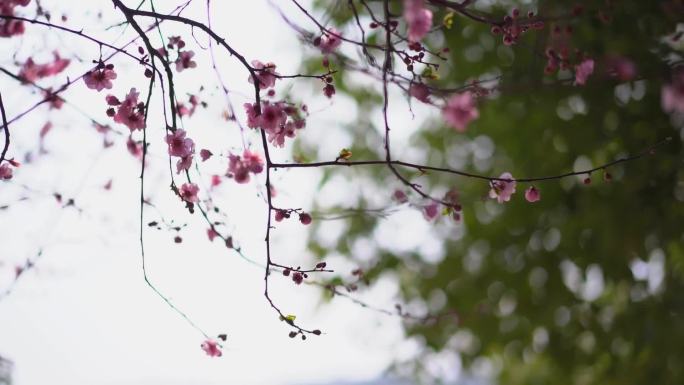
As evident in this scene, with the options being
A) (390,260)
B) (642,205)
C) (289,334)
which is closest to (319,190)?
(390,260)

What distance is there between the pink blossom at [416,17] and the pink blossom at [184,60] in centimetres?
47

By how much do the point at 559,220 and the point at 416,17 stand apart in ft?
4.98

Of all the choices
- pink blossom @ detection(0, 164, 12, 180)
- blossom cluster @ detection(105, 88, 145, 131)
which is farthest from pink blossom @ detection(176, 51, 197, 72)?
pink blossom @ detection(0, 164, 12, 180)

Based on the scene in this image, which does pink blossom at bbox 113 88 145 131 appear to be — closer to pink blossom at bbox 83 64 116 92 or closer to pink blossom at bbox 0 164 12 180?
pink blossom at bbox 83 64 116 92

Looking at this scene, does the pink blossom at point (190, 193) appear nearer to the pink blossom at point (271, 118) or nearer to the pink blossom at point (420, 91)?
the pink blossom at point (271, 118)

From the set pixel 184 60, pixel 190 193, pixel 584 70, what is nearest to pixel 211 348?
pixel 190 193

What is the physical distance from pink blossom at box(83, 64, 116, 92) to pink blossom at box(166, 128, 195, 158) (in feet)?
0.45

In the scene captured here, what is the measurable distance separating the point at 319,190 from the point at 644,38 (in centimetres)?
130

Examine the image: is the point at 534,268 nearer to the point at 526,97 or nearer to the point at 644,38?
the point at 526,97

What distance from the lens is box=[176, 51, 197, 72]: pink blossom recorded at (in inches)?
46.8

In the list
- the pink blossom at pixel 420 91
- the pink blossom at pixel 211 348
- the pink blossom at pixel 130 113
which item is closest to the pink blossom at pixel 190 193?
the pink blossom at pixel 130 113

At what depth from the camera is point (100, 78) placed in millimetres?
1079

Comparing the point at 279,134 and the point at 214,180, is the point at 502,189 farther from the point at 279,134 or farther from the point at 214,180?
the point at 214,180

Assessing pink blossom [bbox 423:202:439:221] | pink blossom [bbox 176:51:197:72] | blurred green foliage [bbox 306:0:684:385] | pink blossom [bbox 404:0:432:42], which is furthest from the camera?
blurred green foliage [bbox 306:0:684:385]
